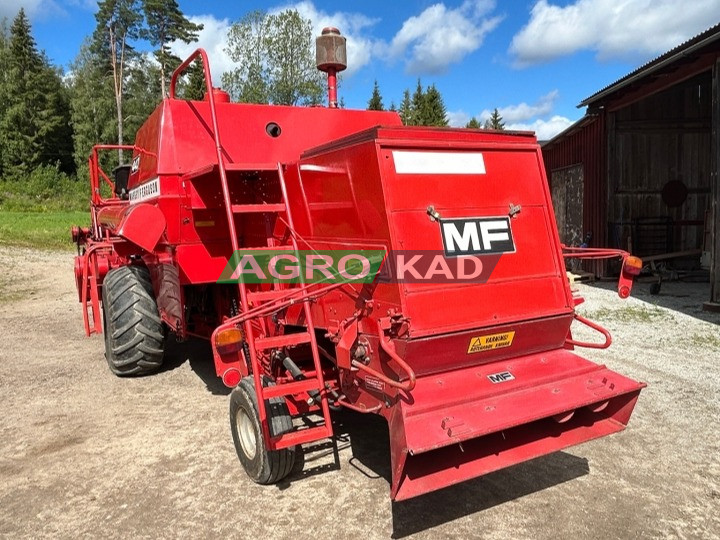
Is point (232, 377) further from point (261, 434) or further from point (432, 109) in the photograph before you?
point (432, 109)

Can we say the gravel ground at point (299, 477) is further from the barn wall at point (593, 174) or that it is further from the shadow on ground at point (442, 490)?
the barn wall at point (593, 174)

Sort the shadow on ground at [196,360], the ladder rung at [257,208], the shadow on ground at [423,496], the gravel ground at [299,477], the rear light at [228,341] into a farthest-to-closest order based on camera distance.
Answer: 1. the shadow on ground at [196,360]
2. the ladder rung at [257,208]
3. the rear light at [228,341]
4. the shadow on ground at [423,496]
5. the gravel ground at [299,477]

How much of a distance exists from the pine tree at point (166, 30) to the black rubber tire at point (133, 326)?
110 ft

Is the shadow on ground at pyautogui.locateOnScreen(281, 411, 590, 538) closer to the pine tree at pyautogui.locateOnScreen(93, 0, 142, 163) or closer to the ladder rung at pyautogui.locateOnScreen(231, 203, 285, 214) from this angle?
the ladder rung at pyautogui.locateOnScreen(231, 203, 285, 214)

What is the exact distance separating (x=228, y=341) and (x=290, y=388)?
517 mm

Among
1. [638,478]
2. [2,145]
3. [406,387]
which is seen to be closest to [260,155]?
[406,387]

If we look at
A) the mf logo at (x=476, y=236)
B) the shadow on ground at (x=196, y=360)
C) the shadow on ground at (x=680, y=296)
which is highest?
the mf logo at (x=476, y=236)

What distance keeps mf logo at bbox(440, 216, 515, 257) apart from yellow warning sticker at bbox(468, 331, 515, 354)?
0.48m

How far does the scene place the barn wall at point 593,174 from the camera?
41.7 ft

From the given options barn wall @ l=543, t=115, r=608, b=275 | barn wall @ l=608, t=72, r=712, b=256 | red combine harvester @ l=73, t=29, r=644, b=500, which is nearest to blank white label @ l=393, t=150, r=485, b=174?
red combine harvester @ l=73, t=29, r=644, b=500

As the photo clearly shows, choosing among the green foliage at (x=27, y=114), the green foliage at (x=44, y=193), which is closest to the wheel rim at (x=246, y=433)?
the green foliage at (x=44, y=193)

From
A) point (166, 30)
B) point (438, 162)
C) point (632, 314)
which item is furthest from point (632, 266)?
point (166, 30)

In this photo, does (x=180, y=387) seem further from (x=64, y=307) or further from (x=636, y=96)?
(x=636, y=96)

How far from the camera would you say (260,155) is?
4863 mm
